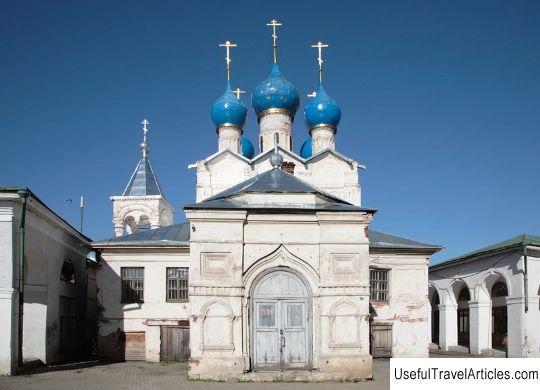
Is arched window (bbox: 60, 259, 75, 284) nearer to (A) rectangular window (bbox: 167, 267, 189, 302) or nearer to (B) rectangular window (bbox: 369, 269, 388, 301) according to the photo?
(A) rectangular window (bbox: 167, 267, 189, 302)

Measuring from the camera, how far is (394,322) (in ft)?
63.9

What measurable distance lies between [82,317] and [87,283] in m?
1.30

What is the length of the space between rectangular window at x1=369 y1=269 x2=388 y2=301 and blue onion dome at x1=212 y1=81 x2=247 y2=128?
14.2m

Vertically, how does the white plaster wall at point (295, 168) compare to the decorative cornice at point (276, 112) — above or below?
below

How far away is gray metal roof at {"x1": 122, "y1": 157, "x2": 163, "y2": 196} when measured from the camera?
1262 inches

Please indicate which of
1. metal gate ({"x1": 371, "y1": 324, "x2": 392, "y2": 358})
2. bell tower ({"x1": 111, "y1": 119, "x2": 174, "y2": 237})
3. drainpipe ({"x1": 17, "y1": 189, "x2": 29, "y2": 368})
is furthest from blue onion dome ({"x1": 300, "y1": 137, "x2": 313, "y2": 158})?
drainpipe ({"x1": 17, "y1": 189, "x2": 29, "y2": 368})

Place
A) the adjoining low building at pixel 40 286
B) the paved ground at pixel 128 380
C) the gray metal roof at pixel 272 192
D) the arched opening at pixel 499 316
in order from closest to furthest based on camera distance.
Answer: the paved ground at pixel 128 380 → the gray metal roof at pixel 272 192 → the adjoining low building at pixel 40 286 → the arched opening at pixel 499 316

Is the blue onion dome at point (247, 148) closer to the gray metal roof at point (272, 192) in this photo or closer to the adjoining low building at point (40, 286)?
the adjoining low building at point (40, 286)

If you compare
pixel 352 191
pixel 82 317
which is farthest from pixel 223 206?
pixel 352 191

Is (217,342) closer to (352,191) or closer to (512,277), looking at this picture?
(512,277)

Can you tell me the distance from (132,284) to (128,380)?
5.54 metres

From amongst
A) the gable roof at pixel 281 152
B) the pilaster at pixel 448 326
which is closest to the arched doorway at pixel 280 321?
the pilaster at pixel 448 326

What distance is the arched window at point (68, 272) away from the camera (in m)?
19.0

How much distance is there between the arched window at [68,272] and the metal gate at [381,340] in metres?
10.4
